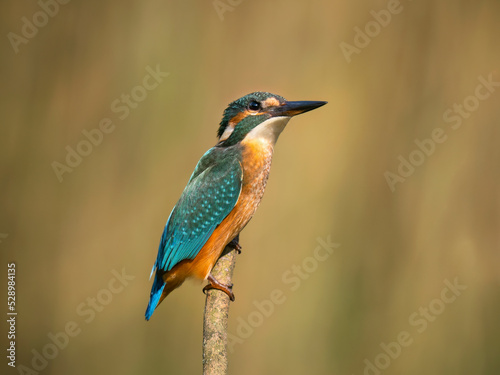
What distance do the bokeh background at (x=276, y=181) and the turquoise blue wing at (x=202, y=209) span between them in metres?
0.75

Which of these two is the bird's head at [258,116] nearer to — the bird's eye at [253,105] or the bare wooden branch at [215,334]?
the bird's eye at [253,105]

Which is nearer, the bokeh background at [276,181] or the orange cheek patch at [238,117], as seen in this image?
the orange cheek patch at [238,117]

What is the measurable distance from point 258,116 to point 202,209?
34cm

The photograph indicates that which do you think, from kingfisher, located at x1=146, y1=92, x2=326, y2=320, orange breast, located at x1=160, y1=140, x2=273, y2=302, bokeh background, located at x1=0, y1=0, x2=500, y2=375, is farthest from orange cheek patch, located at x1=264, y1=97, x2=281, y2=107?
bokeh background, located at x1=0, y1=0, x2=500, y2=375

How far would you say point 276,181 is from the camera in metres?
2.63

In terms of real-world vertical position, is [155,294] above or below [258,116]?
below

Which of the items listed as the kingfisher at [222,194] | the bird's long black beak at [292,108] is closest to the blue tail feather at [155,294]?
the kingfisher at [222,194]

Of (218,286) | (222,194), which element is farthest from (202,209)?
(218,286)

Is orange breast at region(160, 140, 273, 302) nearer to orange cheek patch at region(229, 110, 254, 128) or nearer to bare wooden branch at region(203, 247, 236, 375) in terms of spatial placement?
orange cheek patch at region(229, 110, 254, 128)

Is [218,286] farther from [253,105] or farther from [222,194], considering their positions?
[253,105]

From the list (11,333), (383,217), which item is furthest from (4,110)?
(383,217)

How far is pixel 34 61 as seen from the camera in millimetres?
2654

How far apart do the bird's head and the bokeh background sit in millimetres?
776

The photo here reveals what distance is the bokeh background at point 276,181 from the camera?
8.38ft
